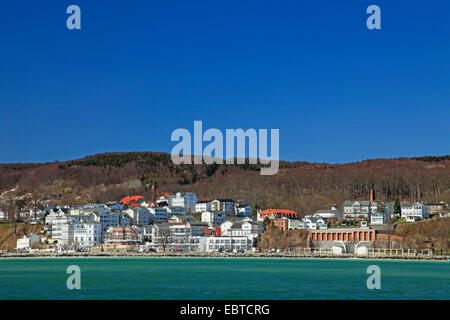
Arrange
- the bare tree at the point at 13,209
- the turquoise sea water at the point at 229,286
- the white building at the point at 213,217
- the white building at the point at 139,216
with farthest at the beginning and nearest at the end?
the white building at the point at 213,217 → the white building at the point at 139,216 → the bare tree at the point at 13,209 → the turquoise sea water at the point at 229,286

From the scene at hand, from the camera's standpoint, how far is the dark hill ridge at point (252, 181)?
12619 centimetres

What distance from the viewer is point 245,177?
160 meters

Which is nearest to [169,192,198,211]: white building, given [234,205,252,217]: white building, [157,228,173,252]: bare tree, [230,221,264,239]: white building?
[234,205,252,217]: white building

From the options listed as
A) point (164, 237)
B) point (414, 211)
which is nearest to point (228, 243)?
point (164, 237)

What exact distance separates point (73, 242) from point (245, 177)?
2620 inches

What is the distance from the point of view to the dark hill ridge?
126 metres

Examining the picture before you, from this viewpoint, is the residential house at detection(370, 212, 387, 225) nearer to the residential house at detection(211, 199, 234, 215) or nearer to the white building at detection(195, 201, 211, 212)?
the residential house at detection(211, 199, 234, 215)

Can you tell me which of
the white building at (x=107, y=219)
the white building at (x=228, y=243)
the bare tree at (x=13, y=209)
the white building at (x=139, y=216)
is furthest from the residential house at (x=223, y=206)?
the bare tree at (x=13, y=209)

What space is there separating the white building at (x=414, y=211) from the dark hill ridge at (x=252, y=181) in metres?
16.9

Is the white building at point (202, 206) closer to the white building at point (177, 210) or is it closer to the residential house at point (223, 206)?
the residential house at point (223, 206)

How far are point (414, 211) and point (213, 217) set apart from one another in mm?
33077

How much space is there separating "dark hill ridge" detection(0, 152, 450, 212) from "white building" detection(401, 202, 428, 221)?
16.9m
